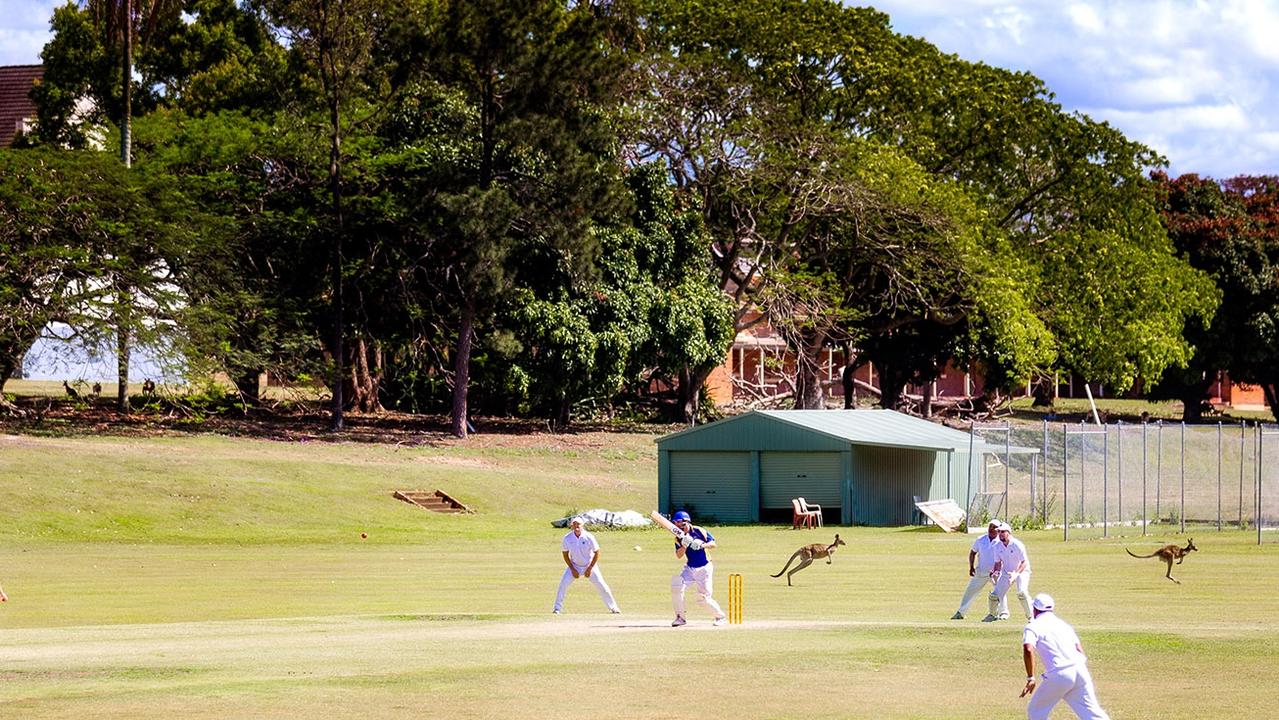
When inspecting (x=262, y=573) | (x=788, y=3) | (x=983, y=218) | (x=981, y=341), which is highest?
(x=788, y=3)

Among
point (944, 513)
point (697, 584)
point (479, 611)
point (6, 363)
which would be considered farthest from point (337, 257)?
point (697, 584)

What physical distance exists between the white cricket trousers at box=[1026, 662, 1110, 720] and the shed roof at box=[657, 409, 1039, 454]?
3498cm

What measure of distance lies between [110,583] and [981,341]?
48.0 meters

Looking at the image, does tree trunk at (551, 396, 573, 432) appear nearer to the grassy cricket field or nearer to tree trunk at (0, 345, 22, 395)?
the grassy cricket field

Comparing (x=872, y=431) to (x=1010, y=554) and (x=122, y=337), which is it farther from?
(x=1010, y=554)

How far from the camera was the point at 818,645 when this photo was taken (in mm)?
21531

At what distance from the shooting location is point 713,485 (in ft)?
170

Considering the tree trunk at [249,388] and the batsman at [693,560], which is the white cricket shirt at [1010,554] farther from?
the tree trunk at [249,388]

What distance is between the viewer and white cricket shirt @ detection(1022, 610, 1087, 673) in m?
13.1

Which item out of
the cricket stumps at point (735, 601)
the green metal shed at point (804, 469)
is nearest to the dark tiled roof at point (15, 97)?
the green metal shed at point (804, 469)

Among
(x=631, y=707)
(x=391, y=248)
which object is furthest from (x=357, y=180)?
(x=631, y=707)

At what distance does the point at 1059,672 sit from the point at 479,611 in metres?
14.6

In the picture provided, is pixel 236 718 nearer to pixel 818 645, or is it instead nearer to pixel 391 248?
pixel 818 645

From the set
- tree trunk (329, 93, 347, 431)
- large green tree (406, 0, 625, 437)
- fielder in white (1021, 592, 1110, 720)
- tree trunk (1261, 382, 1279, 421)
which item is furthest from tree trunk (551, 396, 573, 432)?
fielder in white (1021, 592, 1110, 720)
